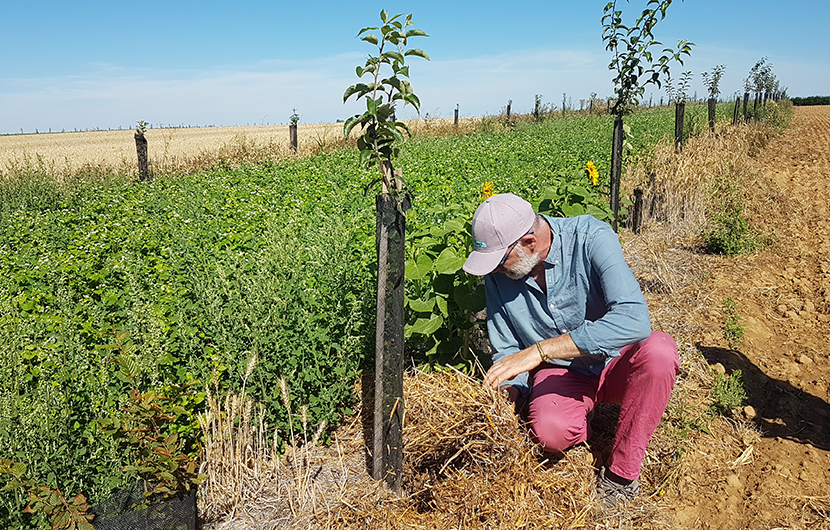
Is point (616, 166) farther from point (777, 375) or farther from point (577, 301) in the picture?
point (577, 301)

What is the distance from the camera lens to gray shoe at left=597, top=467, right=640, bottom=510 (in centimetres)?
246

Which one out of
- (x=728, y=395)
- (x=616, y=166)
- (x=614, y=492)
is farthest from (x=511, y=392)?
(x=616, y=166)

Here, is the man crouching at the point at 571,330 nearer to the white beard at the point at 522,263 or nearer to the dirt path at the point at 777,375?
the white beard at the point at 522,263

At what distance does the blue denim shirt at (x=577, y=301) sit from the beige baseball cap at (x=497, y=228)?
233 millimetres

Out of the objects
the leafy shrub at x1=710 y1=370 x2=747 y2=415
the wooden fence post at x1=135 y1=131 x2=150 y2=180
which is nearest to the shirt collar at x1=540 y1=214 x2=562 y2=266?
the leafy shrub at x1=710 y1=370 x2=747 y2=415

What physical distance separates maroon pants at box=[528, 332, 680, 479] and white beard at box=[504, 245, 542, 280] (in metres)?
0.57

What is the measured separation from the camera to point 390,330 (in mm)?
2301

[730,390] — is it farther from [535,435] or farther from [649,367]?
[535,435]

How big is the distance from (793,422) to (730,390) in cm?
36

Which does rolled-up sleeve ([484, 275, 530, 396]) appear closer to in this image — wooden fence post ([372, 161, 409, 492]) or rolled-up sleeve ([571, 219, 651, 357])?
rolled-up sleeve ([571, 219, 651, 357])

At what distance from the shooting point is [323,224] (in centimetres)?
571

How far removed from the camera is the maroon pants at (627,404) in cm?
239

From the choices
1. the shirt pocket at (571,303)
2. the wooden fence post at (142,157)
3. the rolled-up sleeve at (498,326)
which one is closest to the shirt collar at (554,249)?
the shirt pocket at (571,303)

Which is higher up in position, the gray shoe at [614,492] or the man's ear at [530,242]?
the man's ear at [530,242]
